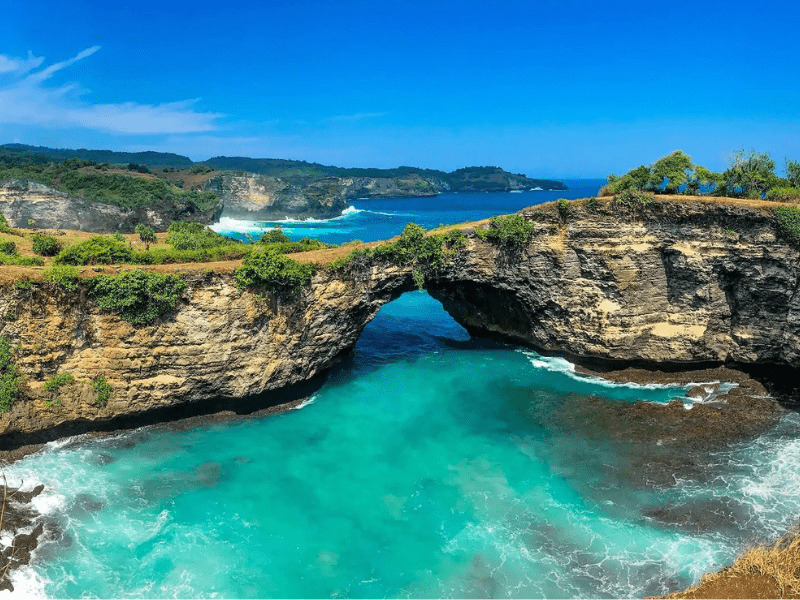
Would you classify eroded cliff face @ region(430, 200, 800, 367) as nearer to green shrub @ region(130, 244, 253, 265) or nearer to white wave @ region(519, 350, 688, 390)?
white wave @ region(519, 350, 688, 390)

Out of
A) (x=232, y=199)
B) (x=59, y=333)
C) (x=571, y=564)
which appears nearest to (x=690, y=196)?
(x=571, y=564)

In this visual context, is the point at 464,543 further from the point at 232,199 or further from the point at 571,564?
the point at 232,199

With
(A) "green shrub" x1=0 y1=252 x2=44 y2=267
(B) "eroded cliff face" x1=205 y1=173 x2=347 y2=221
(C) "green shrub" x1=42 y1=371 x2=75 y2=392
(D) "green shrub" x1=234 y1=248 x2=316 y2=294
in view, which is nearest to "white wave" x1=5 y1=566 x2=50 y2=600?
(C) "green shrub" x1=42 y1=371 x2=75 y2=392

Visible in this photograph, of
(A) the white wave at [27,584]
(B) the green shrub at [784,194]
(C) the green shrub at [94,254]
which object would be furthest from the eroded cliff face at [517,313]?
(A) the white wave at [27,584]

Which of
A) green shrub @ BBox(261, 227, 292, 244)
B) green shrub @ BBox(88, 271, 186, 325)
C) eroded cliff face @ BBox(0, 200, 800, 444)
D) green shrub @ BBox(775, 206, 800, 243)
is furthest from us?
green shrub @ BBox(261, 227, 292, 244)

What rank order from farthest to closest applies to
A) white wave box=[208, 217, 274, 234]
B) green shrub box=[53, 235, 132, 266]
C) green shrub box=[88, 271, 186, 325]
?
white wave box=[208, 217, 274, 234] < green shrub box=[53, 235, 132, 266] < green shrub box=[88, 271, 186, 325]

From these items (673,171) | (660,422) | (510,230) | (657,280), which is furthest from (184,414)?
(673,171)

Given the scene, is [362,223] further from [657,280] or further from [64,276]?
[64,276]
